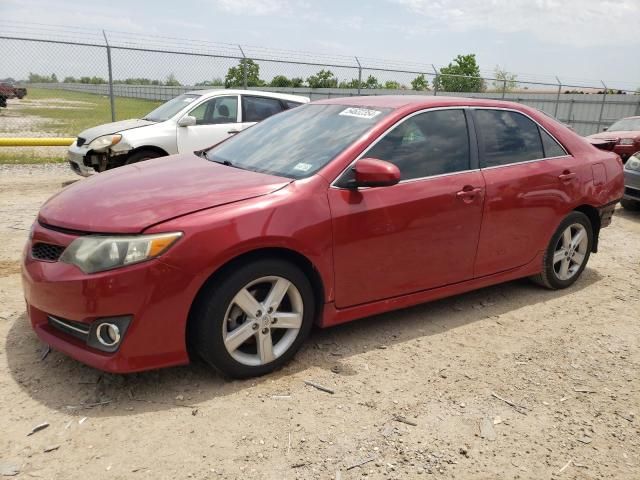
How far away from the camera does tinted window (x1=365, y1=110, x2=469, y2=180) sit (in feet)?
11.5

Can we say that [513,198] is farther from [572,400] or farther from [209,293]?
[209,293]

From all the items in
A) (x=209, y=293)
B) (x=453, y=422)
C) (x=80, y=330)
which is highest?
(x=209, y=293)

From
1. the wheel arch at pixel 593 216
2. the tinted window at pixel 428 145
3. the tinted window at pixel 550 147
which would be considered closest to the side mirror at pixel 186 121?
the tinted window at pixel 428 145

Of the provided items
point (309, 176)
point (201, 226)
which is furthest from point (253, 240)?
point (309, 176)

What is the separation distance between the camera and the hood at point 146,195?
2.76 meters

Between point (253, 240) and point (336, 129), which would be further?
point (336, 129)

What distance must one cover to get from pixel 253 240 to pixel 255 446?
100 centimetres

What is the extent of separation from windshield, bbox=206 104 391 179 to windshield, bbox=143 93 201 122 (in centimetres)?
472

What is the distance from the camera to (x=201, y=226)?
108 inches

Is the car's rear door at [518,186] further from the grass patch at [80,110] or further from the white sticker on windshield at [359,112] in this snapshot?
the grass patch at [80,110]

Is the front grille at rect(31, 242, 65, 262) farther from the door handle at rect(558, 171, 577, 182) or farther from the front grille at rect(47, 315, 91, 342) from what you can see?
the door handle at rect(558, 171, 577, 182)

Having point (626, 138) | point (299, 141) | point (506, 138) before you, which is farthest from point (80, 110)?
point (506, 138)

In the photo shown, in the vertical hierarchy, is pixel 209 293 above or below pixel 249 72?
below

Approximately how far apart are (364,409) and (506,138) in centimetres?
240
